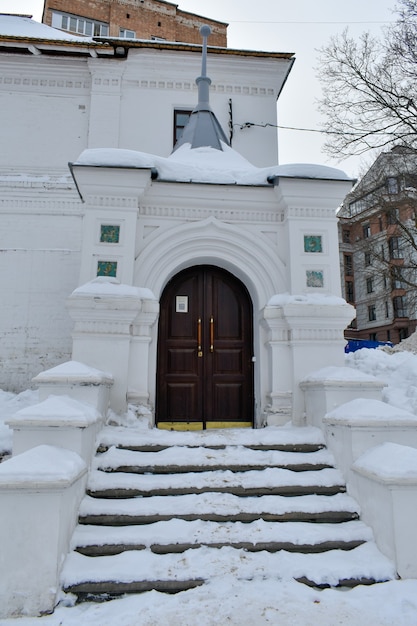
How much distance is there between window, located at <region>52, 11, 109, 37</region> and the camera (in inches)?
647

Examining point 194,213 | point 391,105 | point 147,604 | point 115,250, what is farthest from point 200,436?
point 391,105

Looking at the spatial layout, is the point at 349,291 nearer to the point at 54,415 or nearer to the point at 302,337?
the point at 302,337

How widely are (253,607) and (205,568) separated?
441 mm

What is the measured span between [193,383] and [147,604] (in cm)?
339

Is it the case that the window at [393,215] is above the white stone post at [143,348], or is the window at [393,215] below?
above

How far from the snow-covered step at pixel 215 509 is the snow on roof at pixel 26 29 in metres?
10.7

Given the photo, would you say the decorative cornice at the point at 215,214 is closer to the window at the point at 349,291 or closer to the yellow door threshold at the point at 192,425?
the yellow door threshold at the point at 192,425

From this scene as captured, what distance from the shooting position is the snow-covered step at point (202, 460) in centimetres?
386

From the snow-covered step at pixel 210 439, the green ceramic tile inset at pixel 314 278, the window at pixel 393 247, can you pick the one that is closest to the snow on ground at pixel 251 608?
the snow-covered step at pixel 210 439

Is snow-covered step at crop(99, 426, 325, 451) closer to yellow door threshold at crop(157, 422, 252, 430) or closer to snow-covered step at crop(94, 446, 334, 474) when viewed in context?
snow-covered step at crop(94, 446, 334, 474)

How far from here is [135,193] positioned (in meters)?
5.60

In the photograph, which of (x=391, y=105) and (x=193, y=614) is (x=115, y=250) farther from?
(x=391, y=105)

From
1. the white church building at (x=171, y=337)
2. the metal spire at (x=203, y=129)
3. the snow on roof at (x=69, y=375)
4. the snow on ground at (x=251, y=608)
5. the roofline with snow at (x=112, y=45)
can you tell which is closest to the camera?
the snow on ground at (x=251, y=608)

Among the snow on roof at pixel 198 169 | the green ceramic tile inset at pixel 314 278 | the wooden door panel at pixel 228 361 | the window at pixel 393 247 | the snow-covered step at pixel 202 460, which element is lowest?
the snow-covered step at pixel 202 460
